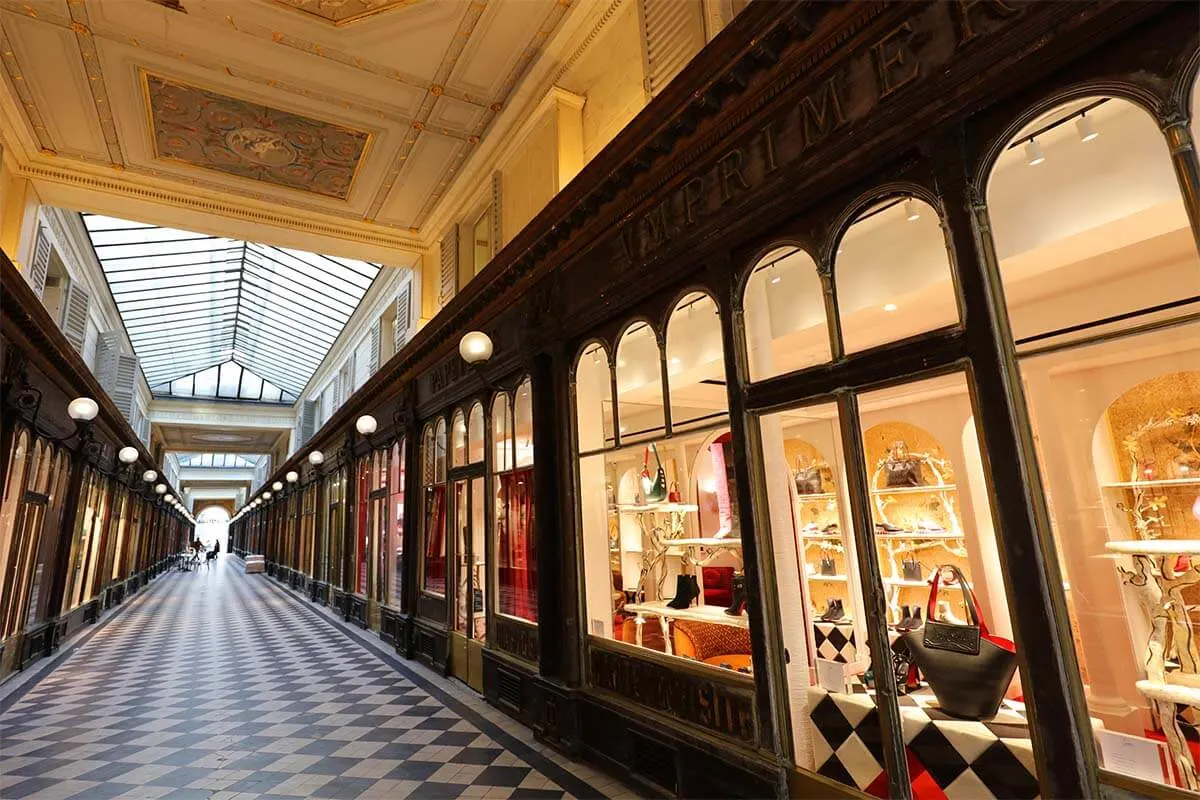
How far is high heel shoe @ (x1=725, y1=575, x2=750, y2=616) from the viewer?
123 inches

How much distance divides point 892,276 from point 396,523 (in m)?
7.32

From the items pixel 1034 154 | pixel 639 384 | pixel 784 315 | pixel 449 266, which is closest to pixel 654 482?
pixel 639 384

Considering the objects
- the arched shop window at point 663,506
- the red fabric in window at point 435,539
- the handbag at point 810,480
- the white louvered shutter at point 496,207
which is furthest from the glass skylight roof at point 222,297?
the handbag at point 810,480

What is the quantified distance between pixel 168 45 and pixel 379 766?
5.60 metres

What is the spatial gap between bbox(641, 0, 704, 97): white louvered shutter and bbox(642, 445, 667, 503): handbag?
7.36 ft

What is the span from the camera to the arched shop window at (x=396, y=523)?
8.00 meters

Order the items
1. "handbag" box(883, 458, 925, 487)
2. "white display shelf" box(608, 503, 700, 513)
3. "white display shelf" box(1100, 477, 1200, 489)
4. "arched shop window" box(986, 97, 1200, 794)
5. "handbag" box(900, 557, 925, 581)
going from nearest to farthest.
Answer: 1. "arched shop window" box(986, 97, 1200, 794)
2. "white display shelf" box(1100, 477, 1200, 489)
3. "handbag" box(900, 557, 925, 581)
4. "handbag" box(883, 458, 925, 487)
5. "white display shelf" box(608, 503, 700, 513)

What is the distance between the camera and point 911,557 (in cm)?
268

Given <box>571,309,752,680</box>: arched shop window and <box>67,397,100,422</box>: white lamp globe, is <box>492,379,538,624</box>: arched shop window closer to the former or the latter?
<box>571,309,752,680</box>: arched shop window

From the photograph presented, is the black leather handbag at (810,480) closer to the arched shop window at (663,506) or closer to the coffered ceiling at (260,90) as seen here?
the arched shop window at (663,506)

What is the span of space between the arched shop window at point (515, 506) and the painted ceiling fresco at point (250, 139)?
3.16 metres

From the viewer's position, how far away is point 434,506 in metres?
7.10

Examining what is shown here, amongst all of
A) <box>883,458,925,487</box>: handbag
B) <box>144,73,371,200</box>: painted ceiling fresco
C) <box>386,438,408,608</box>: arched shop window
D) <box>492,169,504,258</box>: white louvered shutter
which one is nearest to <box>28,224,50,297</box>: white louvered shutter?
<box>144,73,371,200</box>: painted ceiling fresco

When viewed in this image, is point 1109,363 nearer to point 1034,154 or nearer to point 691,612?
point 1034,154
